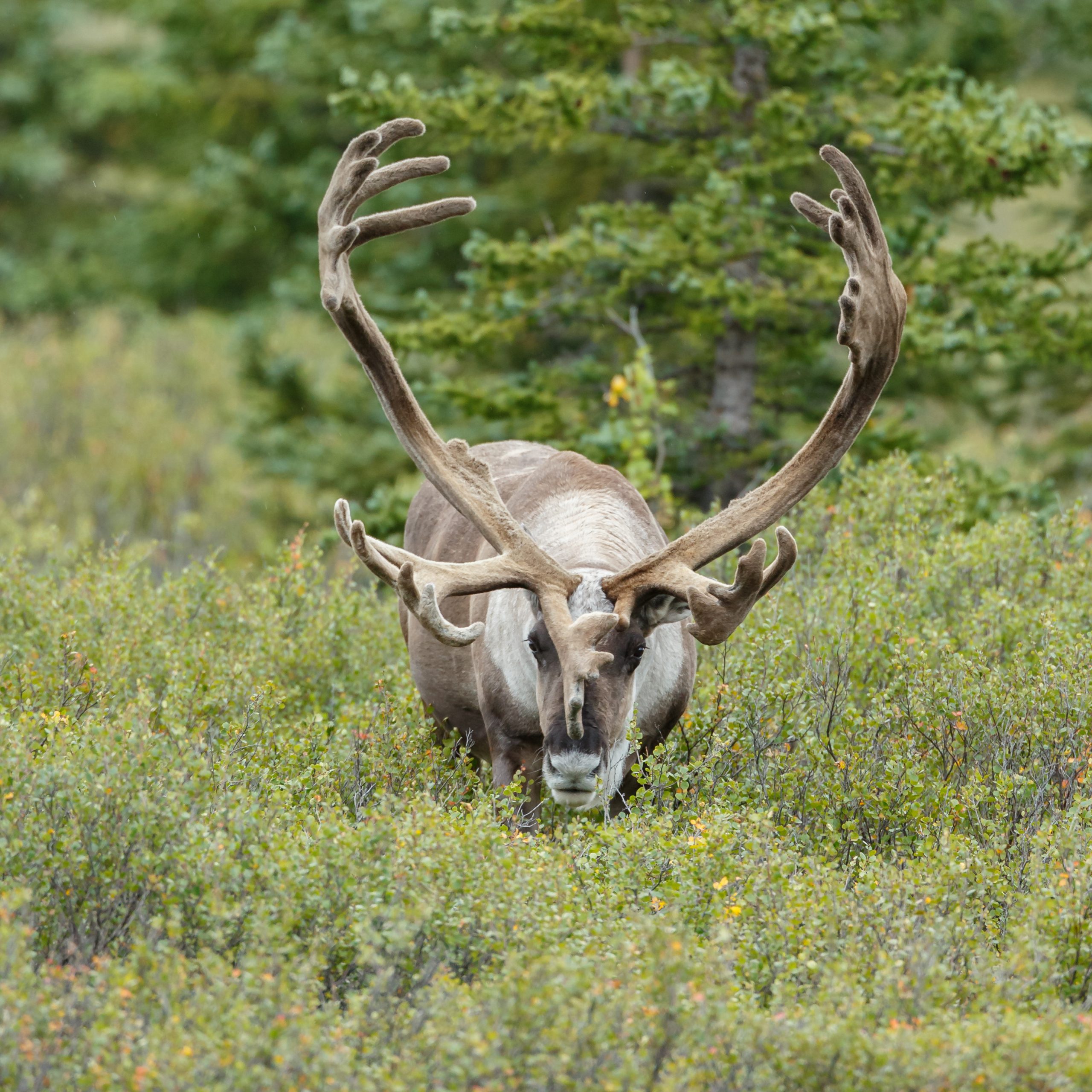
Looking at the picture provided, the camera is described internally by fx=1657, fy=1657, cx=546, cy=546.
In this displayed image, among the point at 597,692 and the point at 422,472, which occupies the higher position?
the point at 422,472

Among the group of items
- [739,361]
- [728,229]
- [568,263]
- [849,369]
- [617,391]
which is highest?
[849,369]

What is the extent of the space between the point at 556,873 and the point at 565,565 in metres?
1.45

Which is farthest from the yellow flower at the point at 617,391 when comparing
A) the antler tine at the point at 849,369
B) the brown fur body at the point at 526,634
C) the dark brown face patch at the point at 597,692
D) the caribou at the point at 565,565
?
the dark brown face patch at the point at 597,692

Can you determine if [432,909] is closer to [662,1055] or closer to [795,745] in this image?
[662,1055]

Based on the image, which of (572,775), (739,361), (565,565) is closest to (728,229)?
(739,361)

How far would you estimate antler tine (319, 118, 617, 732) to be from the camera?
18.1 ft

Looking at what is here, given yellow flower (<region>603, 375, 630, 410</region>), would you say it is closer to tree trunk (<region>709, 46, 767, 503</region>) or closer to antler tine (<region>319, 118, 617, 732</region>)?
tree trunk (<region>709, 46, 767, 503</region>)

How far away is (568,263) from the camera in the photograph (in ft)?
33.9

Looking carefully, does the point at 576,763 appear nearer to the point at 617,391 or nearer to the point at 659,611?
the point at 659,611

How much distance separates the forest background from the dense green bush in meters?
2.40

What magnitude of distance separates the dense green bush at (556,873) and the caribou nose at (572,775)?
5.2 inches

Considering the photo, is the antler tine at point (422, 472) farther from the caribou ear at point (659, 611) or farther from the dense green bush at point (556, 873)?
the dense green bush at point (556, 873)

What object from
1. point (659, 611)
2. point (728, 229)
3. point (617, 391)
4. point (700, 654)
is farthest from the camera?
point (728, 229)

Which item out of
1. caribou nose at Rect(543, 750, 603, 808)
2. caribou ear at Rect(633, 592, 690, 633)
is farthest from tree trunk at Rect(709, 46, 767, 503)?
caribou nose at Rect(543, 750, 603, 808)
